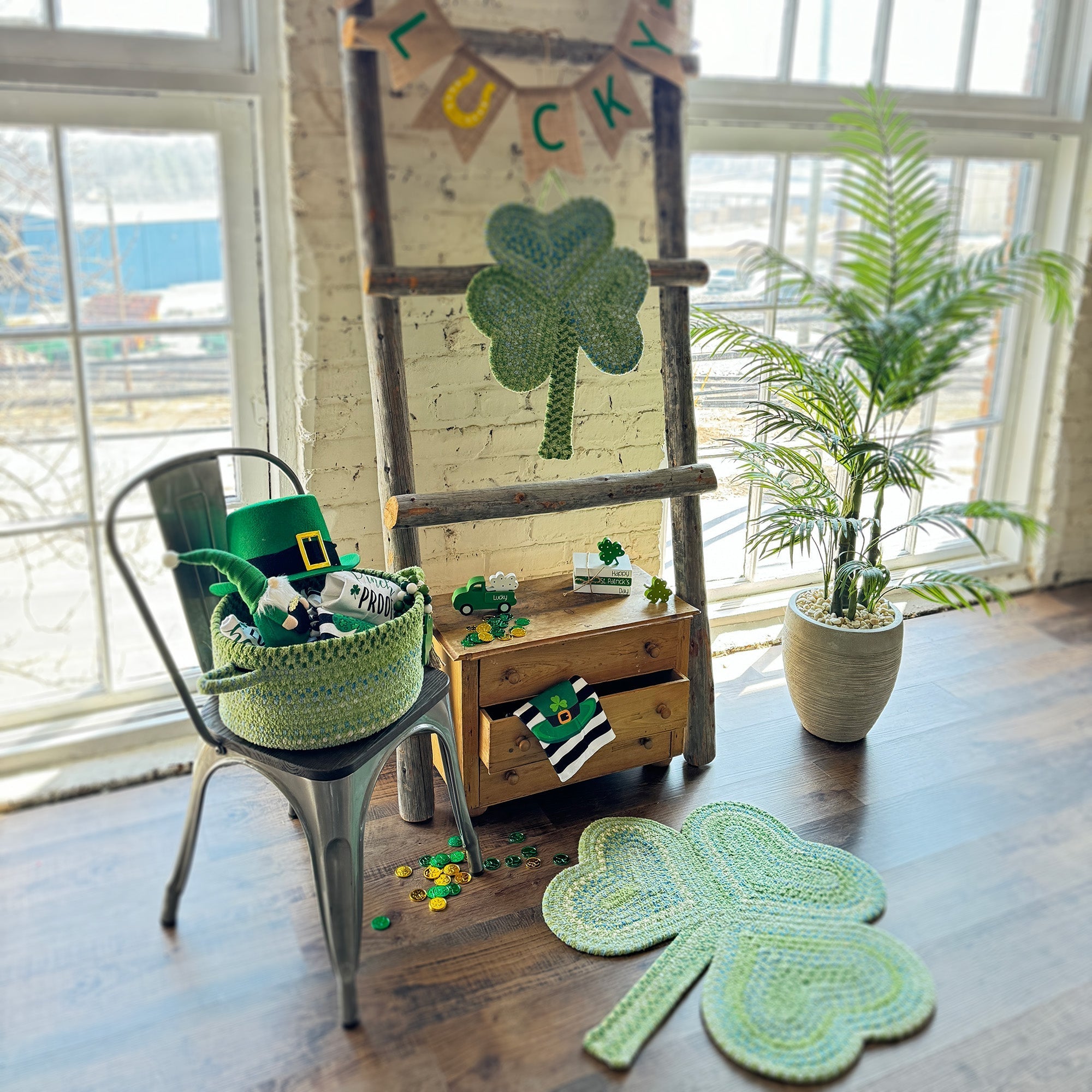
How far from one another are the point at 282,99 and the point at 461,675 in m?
1.23

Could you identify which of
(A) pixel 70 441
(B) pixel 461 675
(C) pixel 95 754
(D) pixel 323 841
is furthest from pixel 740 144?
(C) pixel 95 754

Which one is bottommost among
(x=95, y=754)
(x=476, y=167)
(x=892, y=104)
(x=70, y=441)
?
(x=95, y=754)

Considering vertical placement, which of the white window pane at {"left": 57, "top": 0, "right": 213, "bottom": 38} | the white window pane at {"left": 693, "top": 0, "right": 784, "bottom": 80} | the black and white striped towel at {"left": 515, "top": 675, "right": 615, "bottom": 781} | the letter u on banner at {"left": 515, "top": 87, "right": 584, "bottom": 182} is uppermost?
the white window pane at {"left": 693, "top": 0, "right": 784, "bottom": 80}

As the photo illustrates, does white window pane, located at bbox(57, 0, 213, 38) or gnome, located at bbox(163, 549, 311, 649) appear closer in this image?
gnome, located at bbox(163, 549, 311, 649)

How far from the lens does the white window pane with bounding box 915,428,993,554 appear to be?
3.23 m

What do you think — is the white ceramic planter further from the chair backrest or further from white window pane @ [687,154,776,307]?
the chair backrest

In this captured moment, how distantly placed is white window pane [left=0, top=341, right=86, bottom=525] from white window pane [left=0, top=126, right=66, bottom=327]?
0.07 metres

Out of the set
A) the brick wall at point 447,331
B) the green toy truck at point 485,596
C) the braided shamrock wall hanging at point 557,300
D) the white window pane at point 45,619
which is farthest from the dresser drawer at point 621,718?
the white window pane at point 45,619

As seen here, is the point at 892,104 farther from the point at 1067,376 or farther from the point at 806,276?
the point at 1067,376

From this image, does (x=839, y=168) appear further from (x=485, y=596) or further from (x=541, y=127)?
(x=485, y=596)

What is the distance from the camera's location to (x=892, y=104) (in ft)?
7.27

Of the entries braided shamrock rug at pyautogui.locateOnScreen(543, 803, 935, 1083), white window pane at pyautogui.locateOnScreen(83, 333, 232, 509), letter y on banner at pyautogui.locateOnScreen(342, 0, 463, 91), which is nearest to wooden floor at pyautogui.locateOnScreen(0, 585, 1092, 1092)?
braided shamrock rug at pyautogui.locateOnScreen(543, 803, 935, 1083)

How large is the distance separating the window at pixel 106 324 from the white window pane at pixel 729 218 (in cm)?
114

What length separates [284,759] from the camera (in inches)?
60.7
